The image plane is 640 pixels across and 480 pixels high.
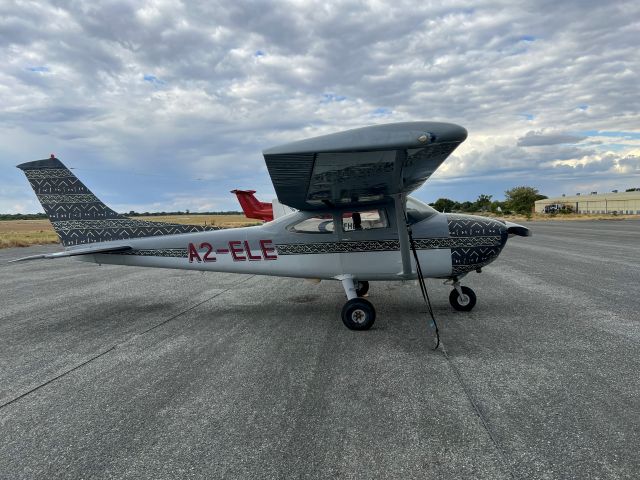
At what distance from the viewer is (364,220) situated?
671 centimetres

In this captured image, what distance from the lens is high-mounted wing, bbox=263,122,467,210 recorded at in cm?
412

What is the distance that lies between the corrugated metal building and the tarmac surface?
10259cm

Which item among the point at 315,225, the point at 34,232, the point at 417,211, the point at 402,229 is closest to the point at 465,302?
the point at 417,211

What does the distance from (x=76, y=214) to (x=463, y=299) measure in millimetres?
7526

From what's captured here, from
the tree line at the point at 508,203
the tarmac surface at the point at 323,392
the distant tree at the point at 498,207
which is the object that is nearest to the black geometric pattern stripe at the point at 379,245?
the tarmac surface at the point at 323,392

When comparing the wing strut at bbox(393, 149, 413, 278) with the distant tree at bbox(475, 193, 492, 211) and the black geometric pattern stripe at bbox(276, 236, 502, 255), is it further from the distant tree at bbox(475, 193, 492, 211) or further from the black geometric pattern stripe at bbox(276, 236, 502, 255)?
the distant tree at bbox(475, 193, 492, 211)

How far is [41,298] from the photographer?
930 cm

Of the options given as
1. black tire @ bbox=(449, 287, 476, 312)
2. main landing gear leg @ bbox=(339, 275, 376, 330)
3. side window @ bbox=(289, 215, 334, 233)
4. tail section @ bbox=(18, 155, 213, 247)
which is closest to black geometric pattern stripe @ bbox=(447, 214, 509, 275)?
black tire @ bbox=(449, 287, 476, 312)

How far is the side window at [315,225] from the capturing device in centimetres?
678

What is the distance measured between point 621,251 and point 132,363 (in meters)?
18.8

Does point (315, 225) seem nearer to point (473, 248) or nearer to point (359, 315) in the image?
point (359, 315)

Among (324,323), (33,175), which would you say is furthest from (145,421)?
(33,175)

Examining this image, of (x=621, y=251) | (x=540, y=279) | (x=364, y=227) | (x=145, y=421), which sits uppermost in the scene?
(x=364, y=227)

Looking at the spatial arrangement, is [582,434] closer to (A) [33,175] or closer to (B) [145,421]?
(B) [145,421]
